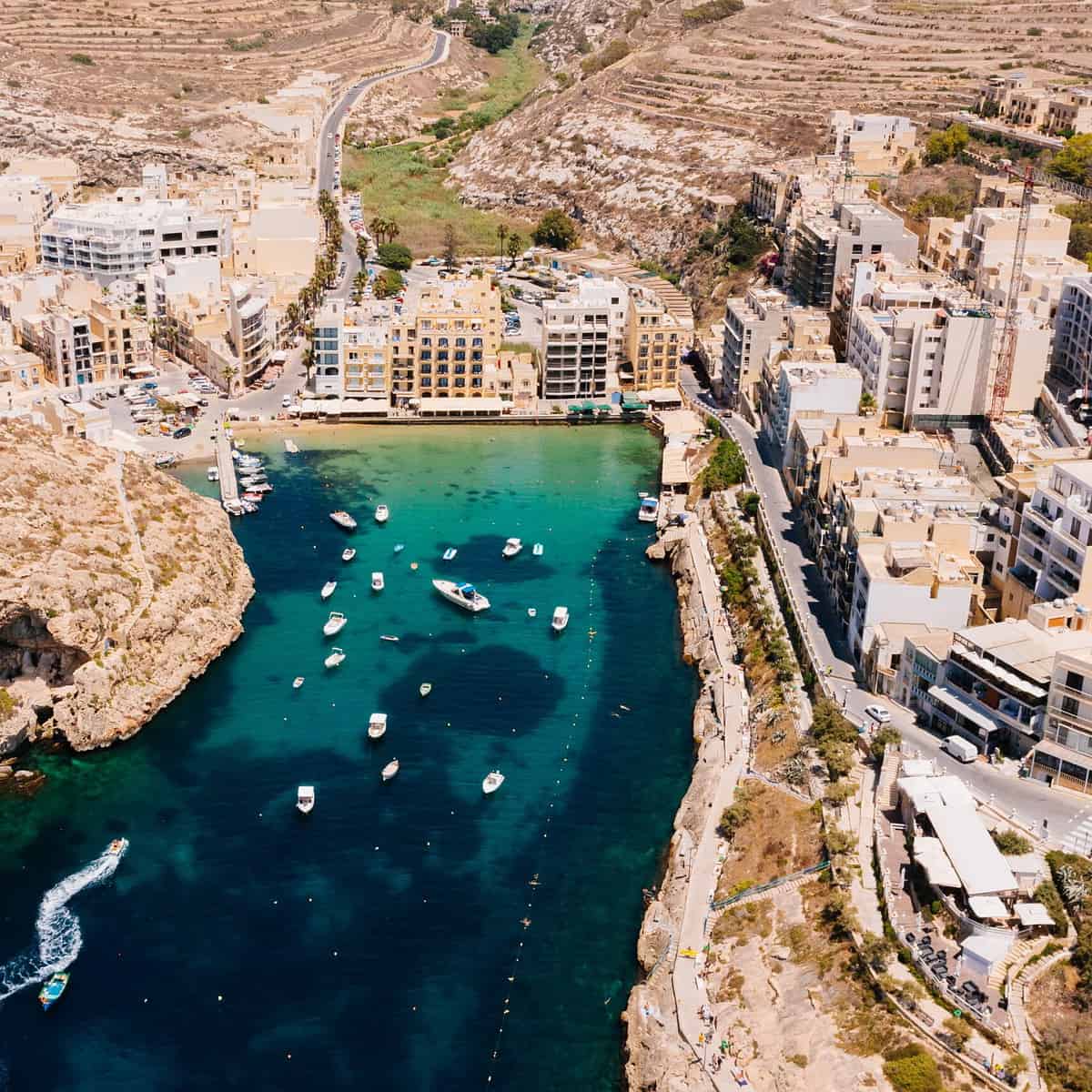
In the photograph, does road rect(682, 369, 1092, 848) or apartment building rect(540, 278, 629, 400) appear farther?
apartment building rect(540, 278, 629, 400)

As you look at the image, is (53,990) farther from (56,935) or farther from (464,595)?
(464,595)

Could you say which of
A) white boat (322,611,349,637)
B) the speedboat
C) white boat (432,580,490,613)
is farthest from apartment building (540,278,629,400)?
white boat (322,611,349,637)

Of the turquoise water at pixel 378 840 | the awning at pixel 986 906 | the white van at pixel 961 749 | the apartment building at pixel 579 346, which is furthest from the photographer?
the apartment building at pixel 579 346

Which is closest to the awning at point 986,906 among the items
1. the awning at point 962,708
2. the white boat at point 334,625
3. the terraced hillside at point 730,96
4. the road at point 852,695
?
the road at point 852,695

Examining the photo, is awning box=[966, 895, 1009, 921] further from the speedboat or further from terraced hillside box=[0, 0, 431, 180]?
terraced hillside box=[0, 0, 431, 180]

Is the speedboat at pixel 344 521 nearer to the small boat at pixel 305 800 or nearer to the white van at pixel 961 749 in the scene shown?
the small boat at pixel 305 800

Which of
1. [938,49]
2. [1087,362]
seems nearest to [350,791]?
[1087,362]

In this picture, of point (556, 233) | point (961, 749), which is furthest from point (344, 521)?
point (556, 233)
